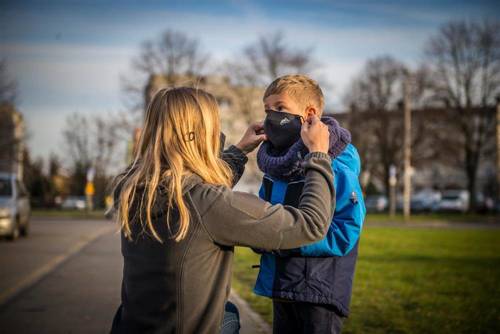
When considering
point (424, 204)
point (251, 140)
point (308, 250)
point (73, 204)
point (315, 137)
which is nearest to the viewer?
point (315, 137)

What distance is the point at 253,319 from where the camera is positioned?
6.29m

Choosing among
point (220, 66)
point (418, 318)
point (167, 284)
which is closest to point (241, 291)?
point (418, 318)

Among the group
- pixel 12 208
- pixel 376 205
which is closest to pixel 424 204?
pixel 376 205

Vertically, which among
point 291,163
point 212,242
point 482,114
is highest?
point 482,114

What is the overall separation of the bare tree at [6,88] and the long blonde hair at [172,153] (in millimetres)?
36018

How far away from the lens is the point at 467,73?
44875mm

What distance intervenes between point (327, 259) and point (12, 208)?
1674cm

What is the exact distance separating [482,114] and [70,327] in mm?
44068

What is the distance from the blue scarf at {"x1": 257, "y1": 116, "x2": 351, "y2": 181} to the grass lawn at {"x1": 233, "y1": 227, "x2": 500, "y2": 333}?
3357mm

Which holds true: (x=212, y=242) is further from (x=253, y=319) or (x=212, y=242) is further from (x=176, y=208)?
(x=253, y=319)

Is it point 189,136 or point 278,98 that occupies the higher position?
point 278,98

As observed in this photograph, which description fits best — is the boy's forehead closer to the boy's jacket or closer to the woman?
the boy's jacket

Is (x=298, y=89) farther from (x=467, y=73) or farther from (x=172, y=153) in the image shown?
(x=467, y=73)

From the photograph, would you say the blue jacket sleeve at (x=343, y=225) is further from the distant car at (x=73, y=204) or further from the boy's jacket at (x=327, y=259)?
the distant car at (x=73, y=204)
